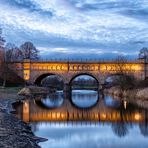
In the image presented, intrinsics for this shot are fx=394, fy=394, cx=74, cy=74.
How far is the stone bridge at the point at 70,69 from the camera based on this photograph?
113375 millimetres

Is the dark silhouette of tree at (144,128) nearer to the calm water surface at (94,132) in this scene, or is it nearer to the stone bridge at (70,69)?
the calm water surface at (94,132)

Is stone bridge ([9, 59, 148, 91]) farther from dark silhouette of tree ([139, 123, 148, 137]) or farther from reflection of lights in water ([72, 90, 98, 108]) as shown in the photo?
dark silhouette of tree ([139, 123, 148, 137])

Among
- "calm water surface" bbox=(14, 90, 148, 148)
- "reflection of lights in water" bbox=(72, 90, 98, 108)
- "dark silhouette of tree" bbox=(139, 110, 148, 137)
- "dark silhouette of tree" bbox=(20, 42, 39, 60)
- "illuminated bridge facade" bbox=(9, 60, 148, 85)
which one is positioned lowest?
"reflection of lights in water" bbox=(72, 90, 98, 108)

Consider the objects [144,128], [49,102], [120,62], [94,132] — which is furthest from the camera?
[120,62]

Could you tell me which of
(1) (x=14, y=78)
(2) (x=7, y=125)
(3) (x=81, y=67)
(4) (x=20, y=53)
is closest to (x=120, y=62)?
(3) (x=81, y=67)

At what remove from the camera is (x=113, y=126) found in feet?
113

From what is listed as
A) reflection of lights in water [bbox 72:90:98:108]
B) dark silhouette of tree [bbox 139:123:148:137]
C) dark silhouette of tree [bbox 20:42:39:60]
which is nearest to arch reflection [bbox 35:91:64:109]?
reflection of lights in water [bbox 72:90:98:108]

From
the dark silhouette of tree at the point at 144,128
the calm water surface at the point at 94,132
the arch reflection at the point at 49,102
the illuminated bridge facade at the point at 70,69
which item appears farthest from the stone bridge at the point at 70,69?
the dark silhouette of tree at the point at 144,128

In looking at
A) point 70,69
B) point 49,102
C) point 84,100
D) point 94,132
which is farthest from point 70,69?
point 94,132

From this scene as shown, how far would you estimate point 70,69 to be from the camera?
116 metres

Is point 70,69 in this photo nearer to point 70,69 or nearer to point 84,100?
point 70,69

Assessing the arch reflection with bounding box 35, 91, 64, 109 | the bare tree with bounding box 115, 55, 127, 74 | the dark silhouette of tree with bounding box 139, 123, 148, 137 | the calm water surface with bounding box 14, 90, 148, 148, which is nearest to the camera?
the calm water surface with bounding box 14, 90, 148, 148

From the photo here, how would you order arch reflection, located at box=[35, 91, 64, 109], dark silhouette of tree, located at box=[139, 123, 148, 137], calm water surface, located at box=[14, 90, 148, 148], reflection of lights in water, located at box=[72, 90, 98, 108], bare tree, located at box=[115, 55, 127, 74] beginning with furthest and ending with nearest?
bare tree, located at box=[115, 55, 127, 74], reflection of lights in water, located at box=[72, 90, 98, 108], arch reflection, located at box=[35, 91, 64, 109], dark silhouette of tree, located at box=[139, 123, 148, 137], calm water surface, located at box=[14, 90, 148, 148]

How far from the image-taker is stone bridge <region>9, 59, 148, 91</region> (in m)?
113
